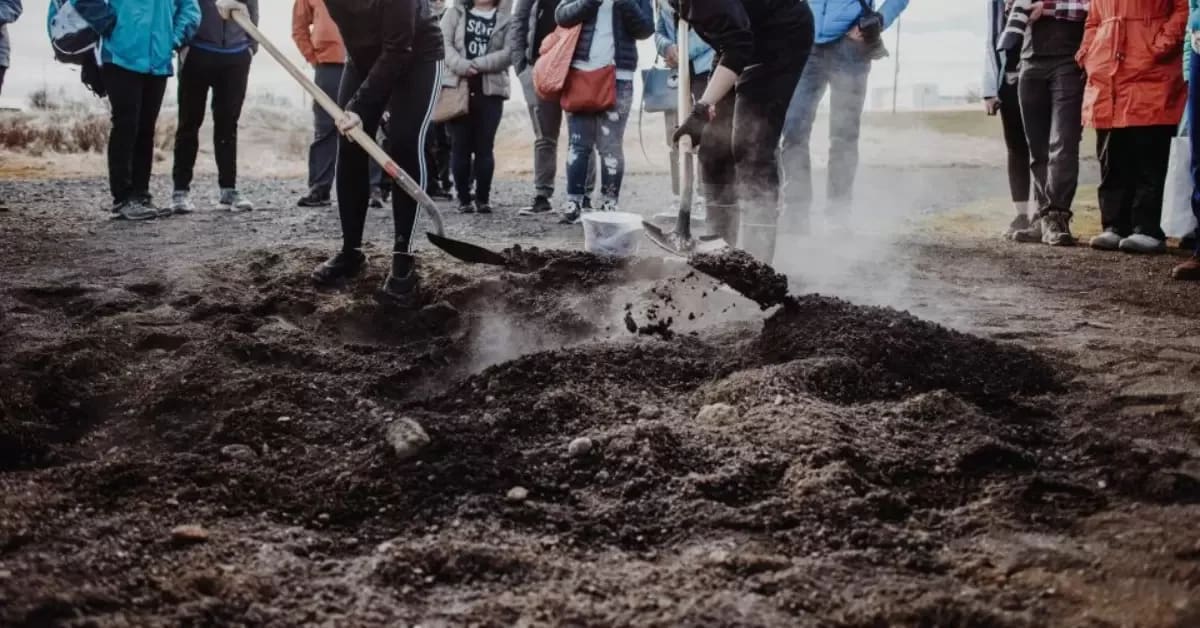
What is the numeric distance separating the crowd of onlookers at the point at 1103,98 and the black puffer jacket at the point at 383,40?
3.91 metres

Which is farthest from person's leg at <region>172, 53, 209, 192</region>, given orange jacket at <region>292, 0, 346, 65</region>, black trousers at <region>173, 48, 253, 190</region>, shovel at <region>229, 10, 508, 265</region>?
shovel at <region>229, 10, 508, 265</region>

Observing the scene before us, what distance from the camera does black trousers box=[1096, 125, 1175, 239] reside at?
5777mm

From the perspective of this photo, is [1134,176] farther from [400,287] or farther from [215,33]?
[215,33]

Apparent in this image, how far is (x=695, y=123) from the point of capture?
4.39 meters

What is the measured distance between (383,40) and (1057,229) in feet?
15.6

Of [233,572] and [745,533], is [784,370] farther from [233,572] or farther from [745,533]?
[233,572]

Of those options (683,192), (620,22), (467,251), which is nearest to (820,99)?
(620,22)

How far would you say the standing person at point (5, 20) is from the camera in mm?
6609

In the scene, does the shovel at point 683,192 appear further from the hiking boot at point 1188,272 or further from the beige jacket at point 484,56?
the beige jacket at point 484,56

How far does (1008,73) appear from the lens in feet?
21.9

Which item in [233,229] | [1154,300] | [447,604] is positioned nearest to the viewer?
[447,604]

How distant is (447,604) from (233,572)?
466 millimetres

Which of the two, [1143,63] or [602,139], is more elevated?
[1143,63]

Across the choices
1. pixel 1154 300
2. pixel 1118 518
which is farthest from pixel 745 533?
pixel 1154 300
